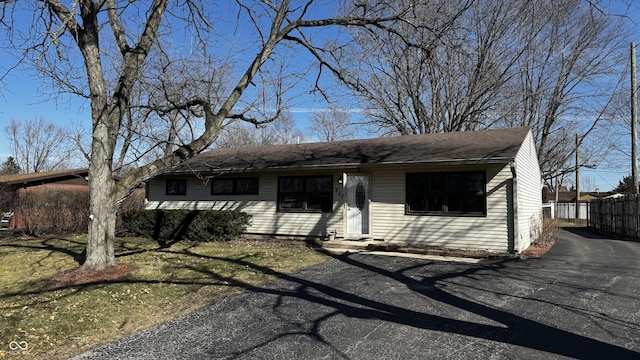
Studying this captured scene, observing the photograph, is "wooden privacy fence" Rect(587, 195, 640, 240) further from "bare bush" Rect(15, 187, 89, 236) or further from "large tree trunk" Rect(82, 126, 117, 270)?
"bare bush" Rect(15, 187, 89, 236)

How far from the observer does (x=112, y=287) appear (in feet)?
22.6

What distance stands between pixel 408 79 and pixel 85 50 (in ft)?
52.8

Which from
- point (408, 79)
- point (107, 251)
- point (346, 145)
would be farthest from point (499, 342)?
point (408, 79)

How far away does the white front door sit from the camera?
12.4 meters

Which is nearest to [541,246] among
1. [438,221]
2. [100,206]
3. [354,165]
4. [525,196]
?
[525,196]

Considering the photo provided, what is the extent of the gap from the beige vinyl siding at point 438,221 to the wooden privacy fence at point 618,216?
9.59 metres

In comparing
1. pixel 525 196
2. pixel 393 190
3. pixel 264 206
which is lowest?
pixel 264 206

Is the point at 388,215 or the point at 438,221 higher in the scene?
the point at 388,215

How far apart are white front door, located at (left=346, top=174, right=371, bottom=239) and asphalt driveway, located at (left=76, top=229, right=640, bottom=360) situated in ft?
13.4

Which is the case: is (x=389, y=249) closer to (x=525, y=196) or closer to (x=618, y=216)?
(x=525, y=196)

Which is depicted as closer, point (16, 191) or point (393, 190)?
point (393, 190)

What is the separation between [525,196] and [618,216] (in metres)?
9.64

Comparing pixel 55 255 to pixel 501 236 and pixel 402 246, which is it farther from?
pixel 501 236

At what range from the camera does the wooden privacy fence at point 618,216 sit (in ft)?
53.6
